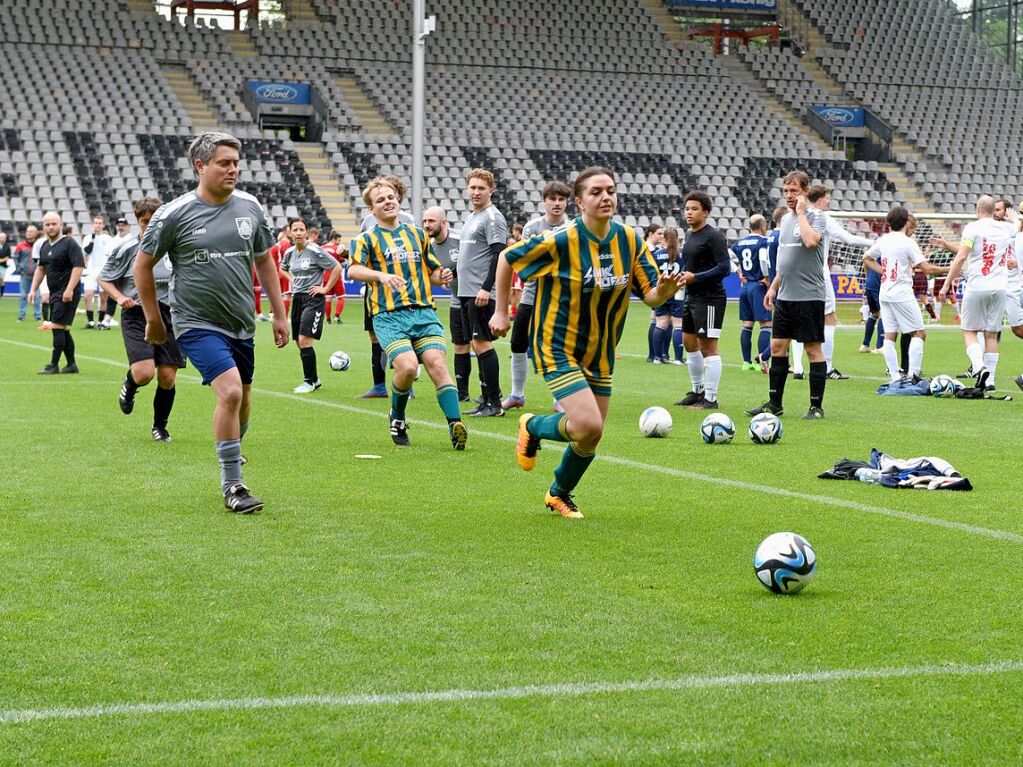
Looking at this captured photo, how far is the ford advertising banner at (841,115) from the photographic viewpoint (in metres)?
49.6

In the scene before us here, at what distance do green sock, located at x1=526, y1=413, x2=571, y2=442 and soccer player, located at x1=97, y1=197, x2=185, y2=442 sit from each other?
3.97 meters

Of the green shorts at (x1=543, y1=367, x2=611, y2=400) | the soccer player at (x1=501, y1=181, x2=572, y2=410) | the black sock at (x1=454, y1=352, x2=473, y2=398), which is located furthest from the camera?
the black sock at (x1=454, y1=352, x2=473, y2=398)

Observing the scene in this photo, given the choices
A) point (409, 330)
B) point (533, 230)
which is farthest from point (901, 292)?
point (409, 330)

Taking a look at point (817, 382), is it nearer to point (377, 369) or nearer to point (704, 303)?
point (704, 303)

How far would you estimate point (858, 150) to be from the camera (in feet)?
164

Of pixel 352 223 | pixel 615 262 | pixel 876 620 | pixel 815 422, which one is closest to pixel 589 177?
pixel 615 262

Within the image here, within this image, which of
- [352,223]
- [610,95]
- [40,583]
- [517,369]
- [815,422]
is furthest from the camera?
[610,95]

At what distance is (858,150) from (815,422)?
39760 millimetres

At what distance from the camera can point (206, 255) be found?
772 centimetres

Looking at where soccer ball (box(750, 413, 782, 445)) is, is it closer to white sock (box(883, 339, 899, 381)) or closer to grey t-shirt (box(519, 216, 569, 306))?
grey t-shirt (box(519, 216, 569, 306))

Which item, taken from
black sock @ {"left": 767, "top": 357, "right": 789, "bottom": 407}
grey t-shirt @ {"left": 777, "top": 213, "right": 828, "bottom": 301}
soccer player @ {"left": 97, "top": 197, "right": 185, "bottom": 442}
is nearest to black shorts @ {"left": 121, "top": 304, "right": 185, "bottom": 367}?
soccer player @ {"left": 97, "top": 197, "right": 185, "bottom": 442}

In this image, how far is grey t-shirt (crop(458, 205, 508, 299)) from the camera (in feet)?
41.9

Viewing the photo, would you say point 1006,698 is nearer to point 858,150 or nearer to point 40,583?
point 40,583

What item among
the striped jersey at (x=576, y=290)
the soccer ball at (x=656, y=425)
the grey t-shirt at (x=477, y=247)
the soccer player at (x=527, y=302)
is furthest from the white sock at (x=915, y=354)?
the striped jersey at (x=576, y=290)
